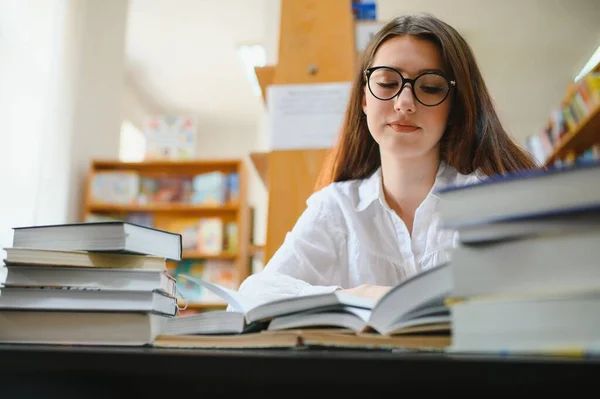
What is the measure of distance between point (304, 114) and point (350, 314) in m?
1.30

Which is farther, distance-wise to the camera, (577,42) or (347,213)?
(577,42)

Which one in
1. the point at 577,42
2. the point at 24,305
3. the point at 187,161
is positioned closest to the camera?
the point at 24,305

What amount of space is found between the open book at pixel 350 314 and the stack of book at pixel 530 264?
0.05m

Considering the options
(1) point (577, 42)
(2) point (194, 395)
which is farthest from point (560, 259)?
(1) point (577, 42)

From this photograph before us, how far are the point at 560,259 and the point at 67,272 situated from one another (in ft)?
1.62

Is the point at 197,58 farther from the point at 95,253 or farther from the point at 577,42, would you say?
the point at 95,253

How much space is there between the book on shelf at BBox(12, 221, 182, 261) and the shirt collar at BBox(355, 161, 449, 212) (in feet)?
1.89

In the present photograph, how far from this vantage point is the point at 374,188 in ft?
4.12

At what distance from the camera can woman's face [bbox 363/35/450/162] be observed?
109 cm

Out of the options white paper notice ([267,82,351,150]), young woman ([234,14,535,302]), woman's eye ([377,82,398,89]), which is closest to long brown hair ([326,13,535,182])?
young woman ([234,14,535,302])

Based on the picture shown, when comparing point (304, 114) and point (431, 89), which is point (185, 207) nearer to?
point (304, 114)

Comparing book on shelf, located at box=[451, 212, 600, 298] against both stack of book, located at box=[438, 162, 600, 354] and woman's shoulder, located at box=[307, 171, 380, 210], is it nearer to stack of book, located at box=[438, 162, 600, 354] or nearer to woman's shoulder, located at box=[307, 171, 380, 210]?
stack of book, located at box=[438, 162, 600, 354]

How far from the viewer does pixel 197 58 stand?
592cm

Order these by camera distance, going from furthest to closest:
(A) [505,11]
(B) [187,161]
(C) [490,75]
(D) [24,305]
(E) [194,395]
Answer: (C) [490,75] < (A) [505,11] < (B) [187,161] < (D) [24,305] < (E) [194,395]
